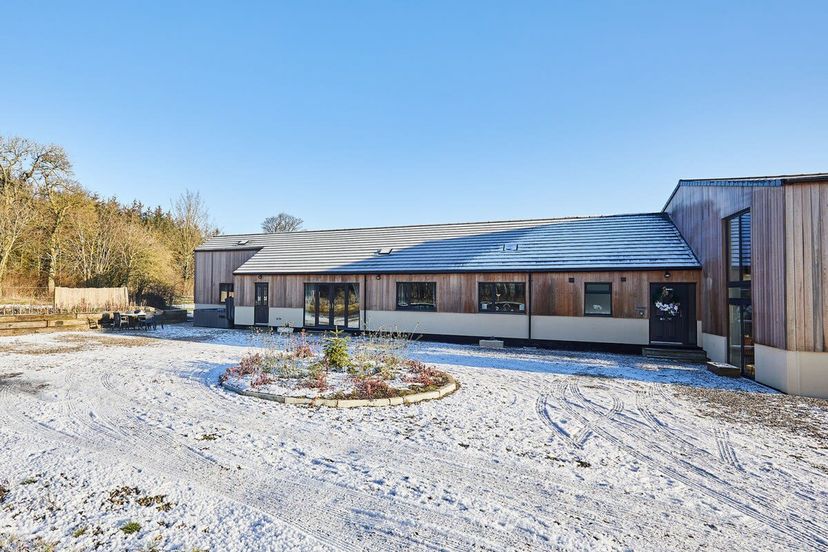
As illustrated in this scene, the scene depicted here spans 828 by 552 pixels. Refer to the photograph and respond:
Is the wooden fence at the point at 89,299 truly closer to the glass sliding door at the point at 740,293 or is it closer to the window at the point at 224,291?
the window at the point at 224,291

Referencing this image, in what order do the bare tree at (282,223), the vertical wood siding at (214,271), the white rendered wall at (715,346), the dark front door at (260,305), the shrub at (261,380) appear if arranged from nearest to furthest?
the shrub at (261,380)
the white rendered wall at (715,346)
the dark front door at (260,305)
the vertical wood siding at (214,271)
the bare tree at (282,223)

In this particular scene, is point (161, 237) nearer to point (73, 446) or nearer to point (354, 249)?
point (354, 249)

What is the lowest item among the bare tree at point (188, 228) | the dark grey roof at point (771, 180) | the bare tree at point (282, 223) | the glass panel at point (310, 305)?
the glass panel at point (310, 305)

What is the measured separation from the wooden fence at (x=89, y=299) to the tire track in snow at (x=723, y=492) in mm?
24884

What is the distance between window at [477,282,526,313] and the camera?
1532cm

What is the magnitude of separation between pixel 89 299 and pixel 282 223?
3620cm

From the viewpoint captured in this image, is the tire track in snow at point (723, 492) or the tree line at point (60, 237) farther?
the tree line at point (60, 237)

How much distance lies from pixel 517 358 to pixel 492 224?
8332 millimetres

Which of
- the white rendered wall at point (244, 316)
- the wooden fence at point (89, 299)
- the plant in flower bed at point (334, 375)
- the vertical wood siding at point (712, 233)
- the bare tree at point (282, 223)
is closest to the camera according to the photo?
the plant in flower bed at point (334, 375)

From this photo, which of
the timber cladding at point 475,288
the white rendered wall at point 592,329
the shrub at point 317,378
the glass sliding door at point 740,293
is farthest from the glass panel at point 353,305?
the glass sliding door at point 740,293

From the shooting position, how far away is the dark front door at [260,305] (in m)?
19.8

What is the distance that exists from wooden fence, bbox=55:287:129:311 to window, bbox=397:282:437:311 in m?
16.5

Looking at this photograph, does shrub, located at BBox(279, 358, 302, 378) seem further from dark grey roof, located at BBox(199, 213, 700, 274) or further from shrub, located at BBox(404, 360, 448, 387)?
dark grey roof, located at BBox(199, 213, 700, 274)

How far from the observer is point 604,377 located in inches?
389
